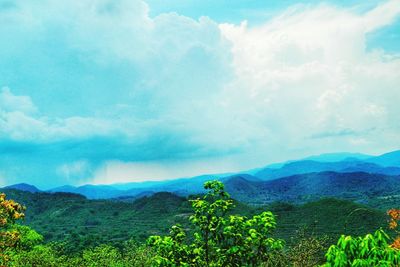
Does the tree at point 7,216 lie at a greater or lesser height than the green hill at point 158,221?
greater

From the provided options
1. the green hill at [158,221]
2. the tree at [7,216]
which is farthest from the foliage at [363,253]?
the green hill at [158,221]

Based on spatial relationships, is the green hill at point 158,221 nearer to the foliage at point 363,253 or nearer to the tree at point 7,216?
the tree at point 7,216

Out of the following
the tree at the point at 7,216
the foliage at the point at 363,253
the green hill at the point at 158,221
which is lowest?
the green hill at the point at 158,221

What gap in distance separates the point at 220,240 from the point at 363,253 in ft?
21.4

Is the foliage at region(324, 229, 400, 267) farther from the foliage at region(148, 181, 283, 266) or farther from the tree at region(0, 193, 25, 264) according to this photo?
the tree at region(0, 193, 25, 264)

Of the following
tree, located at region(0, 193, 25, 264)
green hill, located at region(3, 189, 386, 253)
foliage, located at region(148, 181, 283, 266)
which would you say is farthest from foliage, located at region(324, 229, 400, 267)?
green hill, located at region(3, 189, 386, 253)

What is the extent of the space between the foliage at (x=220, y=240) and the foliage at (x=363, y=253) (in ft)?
14.5

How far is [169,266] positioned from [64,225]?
169 m

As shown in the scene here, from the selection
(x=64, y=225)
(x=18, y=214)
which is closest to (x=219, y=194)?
(x=18, y=214)

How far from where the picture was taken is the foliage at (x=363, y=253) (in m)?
11.0

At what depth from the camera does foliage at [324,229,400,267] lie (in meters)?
11.0

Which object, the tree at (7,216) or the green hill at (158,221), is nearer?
the tree at (7,216)

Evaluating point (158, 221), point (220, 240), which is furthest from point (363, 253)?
point (158, 221)

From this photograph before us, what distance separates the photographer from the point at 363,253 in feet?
36.4
